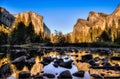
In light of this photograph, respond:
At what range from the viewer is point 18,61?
810 inches

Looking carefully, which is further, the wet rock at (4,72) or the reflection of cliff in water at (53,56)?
the reflection of cliff in water at (53,56)

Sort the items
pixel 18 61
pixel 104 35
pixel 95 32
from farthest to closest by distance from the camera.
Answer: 1. pixel 95 32
2. pixel 104 35
3. pixel 18 61

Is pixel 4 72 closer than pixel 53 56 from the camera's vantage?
Yes

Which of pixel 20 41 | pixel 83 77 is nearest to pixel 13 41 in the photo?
pixel 20 41

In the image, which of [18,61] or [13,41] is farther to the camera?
[13,41]

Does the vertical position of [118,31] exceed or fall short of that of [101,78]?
it exceeds it

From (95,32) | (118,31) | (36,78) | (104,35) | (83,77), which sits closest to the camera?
(36,78)

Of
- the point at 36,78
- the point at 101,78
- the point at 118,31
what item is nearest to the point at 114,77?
the point at 101,78

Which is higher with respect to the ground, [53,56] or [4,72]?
[53,56]

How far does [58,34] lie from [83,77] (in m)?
168

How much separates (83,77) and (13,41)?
103 meters

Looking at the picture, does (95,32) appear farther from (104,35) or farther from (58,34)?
(104,35)

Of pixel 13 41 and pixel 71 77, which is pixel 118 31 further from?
pixel 71 77

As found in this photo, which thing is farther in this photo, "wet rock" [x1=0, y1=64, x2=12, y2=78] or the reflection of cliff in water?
the reflection of cliff in water
